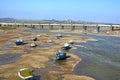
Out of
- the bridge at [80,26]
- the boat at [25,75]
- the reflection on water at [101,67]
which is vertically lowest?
the reflection on water at [101,67]

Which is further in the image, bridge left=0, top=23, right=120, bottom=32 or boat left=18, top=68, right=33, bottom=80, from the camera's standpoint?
bridge left=0, top=23, right=120, bottom=32

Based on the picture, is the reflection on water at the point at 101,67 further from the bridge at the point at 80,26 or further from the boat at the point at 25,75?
the bridge at the point at 80,26

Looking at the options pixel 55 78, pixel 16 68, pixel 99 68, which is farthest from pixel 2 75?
pixel 99 68

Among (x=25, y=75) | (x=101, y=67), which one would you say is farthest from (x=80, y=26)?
(x=25, y=75)

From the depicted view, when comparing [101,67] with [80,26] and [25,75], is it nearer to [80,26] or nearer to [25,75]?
[25,75]

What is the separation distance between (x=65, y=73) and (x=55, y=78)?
3.33m

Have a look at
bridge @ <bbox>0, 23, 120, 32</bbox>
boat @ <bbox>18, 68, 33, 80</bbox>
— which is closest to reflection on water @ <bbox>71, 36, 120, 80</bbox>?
boat @ <bbox>18, 68, 33, 80</bbox>

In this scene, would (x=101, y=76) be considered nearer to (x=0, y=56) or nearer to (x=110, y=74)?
(x=110, y=74)

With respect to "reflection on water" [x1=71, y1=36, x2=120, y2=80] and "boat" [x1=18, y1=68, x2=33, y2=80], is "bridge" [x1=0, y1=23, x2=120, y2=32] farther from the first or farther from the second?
"boat" [x1=18, y1=68, x2=33, y2=80]

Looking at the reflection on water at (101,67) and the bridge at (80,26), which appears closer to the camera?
the reflection on water at (101,67)

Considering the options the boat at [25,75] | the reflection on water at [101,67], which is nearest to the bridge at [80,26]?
the reflection on water at [101,67]

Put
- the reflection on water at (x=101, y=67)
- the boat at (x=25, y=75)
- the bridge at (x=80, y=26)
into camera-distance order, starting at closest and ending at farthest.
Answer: the boat at (x=25, y=75) → the reflection on water at (x=101, y=67) → the bridge at (x=80, y=26)

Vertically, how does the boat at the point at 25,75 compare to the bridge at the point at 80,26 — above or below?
below

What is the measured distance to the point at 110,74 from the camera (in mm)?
37281
